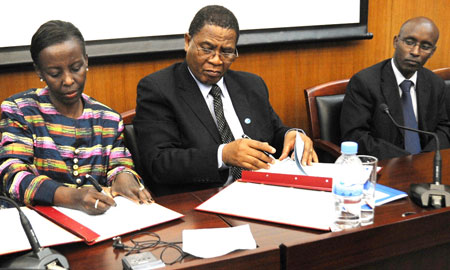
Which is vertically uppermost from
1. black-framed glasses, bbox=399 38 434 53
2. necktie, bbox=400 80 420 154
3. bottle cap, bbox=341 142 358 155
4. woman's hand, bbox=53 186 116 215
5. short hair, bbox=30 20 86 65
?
short hair, bbox=30 20 86 65

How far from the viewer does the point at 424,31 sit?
97.5 inches

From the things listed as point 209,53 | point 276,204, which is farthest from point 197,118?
point 276,204

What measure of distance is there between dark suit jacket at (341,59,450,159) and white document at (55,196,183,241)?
123 centimetres

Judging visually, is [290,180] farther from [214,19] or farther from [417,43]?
[417,43]

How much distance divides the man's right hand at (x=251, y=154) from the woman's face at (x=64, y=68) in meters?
0.54

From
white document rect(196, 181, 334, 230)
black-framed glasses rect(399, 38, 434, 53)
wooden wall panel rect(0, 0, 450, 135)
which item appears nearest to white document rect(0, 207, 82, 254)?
white document rect(196, 181, 334, 230)

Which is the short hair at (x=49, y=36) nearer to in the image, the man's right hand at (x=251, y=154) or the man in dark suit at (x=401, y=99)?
the man's right hand at (x=251, y=154)

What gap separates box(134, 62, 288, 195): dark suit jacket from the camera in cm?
177

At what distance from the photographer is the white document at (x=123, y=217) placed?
1.28 metres

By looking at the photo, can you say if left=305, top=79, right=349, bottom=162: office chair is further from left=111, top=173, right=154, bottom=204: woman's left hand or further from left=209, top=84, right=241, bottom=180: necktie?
left=111, top=173, right=154, bottom=204: woman's left hand

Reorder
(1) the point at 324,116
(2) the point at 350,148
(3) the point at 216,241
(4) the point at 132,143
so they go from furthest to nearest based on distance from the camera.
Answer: (1) the point at 324,116
(4) the point at 132,143
(2) the point at 350,148
(3) the point at 216,241

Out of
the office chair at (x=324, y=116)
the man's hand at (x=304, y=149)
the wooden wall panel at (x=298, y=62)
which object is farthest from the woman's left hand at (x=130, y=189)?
the office chair at (x=324, y=116)

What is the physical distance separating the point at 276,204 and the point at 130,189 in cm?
43

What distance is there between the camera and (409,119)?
2451 millimetres
